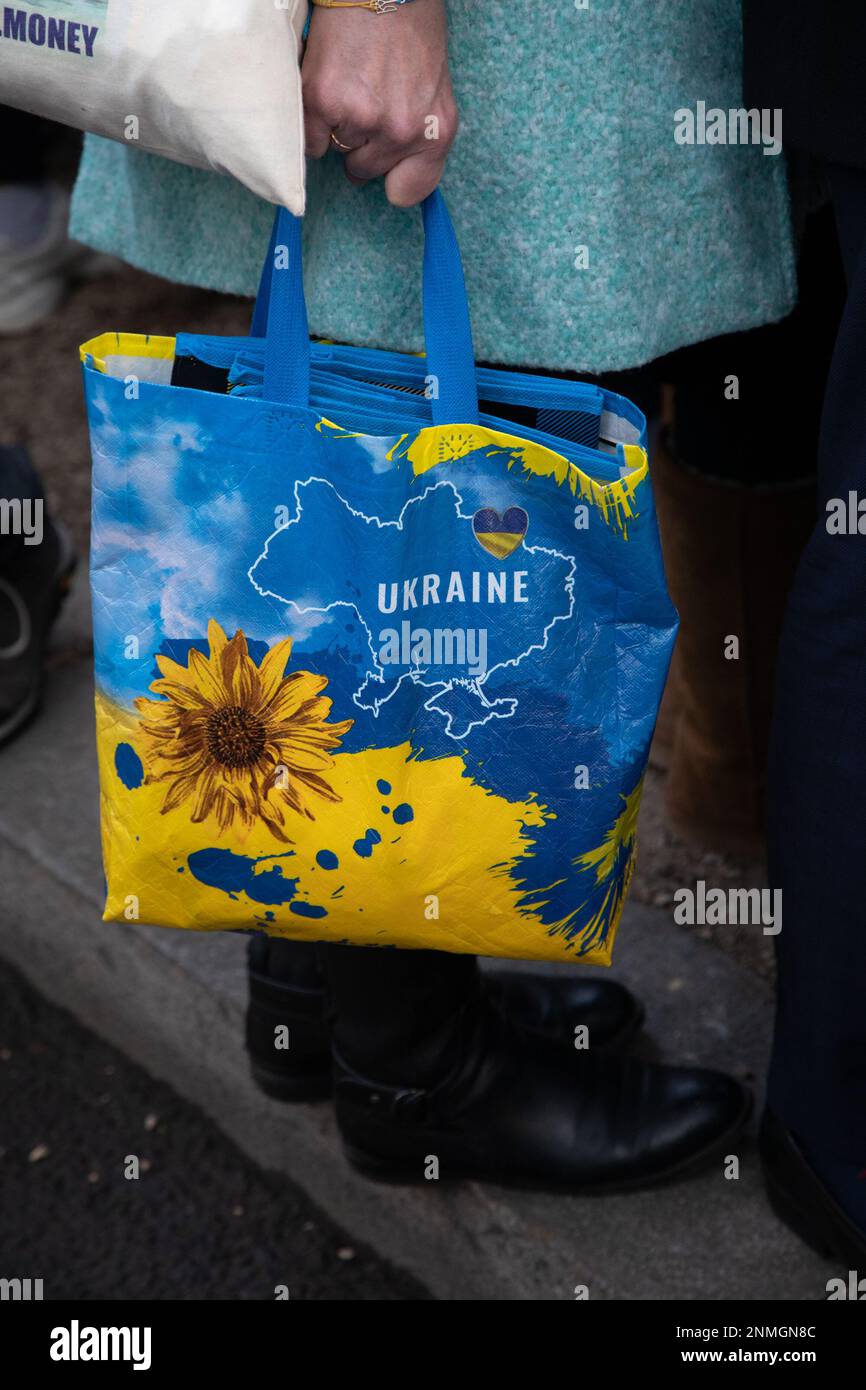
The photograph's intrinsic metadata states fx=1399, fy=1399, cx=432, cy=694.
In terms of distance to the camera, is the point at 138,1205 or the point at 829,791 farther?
the point at 138,1205

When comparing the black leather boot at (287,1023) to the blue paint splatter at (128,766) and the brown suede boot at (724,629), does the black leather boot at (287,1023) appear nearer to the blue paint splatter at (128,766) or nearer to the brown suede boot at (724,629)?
the blue paint splatter at (128,766)

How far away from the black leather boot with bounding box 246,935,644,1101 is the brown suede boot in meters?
0.35

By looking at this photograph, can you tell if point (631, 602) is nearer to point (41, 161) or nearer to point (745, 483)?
point (745, 483)

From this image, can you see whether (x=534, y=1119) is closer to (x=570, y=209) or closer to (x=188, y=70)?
(x=570, y=209)

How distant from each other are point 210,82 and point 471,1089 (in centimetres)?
Result: 105

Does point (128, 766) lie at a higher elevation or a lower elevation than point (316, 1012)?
higher

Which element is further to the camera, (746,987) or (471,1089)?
(746,987)

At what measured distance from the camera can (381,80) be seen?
3.28ft

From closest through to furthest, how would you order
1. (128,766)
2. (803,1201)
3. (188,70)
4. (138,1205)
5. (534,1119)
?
(188,70) → (128,766) → (803,1201) → (534,1119) → (138,1205)

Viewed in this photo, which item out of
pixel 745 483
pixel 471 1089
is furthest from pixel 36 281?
pixel 471 1089

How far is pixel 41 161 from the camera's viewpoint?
386 cm

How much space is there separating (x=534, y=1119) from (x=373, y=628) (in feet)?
2.35

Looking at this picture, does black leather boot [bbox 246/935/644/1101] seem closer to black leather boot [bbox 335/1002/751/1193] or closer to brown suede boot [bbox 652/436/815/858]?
black leather boot [bbox 335/1002/751/1193]

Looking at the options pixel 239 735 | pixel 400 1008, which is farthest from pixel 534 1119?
pixel 239 735
